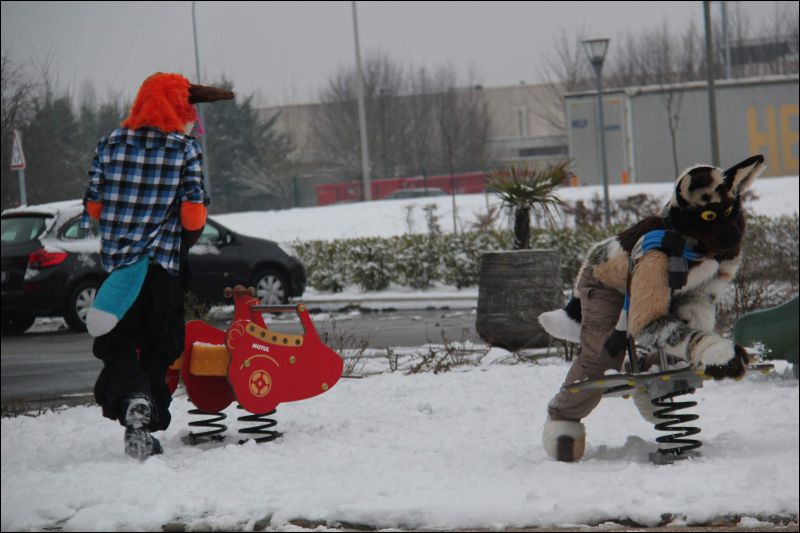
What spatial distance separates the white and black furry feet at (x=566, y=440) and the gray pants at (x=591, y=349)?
5 centimetres

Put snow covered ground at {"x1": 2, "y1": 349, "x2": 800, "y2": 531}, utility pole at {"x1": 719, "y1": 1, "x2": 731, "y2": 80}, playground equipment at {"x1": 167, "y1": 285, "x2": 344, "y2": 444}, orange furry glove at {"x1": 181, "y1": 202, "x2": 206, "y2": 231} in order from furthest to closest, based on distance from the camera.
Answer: utility pole at {"x1": 719, "y1": 1, "x2": 731, "y2": 80}, playground equipment at {"x1": 167, "y1": 285, "x2": 344, "y2": 444}, orange furry glove at {"x1": 181, "y1": 202, "x2": 206, "y2": 231}, snow covered ground at {"x1": 2, "y1": 349, "x2": 800, "y2": 531}

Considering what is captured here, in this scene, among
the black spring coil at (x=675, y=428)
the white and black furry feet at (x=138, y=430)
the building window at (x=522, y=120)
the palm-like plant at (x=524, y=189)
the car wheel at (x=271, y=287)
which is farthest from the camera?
the building window at (x=522, y=120)

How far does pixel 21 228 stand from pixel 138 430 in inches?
394

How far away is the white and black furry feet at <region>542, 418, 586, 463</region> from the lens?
5277 mm

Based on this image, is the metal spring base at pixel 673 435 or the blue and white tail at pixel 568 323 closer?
the metal spring base at pixel 673 435

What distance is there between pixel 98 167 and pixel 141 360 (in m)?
0.98

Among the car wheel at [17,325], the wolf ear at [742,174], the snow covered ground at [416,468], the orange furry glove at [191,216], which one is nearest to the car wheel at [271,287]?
the car wheel at [17,325]

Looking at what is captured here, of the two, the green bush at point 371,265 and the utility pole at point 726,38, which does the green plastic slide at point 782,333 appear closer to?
the green bush at point 371,265

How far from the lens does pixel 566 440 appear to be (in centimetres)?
528

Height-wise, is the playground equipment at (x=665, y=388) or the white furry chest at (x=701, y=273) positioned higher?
the white furry chest at (x=701, y=273)

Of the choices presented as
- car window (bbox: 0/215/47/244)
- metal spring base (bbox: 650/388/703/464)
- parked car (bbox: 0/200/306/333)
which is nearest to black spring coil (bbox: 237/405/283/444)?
metal spring base (bbox: 650/388/703/464)

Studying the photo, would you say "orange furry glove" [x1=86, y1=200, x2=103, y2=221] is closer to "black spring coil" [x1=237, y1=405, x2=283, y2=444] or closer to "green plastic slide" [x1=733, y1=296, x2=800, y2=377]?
"black spring coil" [x1=237, y1=405, x2=283, y2=444]

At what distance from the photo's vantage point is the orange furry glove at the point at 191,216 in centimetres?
582

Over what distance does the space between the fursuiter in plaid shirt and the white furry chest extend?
2.37 meters
